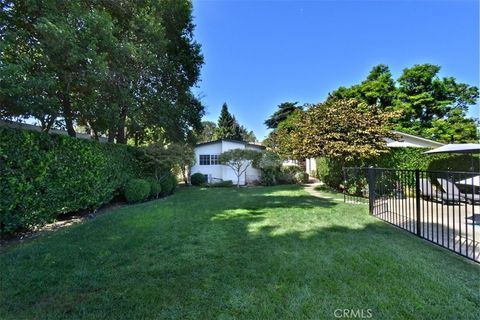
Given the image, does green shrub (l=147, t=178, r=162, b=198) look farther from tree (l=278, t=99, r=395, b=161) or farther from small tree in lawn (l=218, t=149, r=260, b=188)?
tree (l=278, t=99, r=395, b=161)

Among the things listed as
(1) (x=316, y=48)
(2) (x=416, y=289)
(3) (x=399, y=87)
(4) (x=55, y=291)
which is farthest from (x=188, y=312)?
(3) (x=399, y=87)

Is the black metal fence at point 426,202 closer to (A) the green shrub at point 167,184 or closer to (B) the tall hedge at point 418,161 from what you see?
(B) the tall hedge at point 418,161

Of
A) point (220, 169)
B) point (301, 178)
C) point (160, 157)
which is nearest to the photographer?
point (160, 157)

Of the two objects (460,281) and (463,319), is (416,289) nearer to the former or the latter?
(463,319)

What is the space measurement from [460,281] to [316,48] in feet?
37.7

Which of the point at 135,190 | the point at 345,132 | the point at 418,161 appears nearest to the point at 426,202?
the point at 345,132

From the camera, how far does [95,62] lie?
667 cm

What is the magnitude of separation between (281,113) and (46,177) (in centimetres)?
3035

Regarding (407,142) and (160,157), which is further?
(407,142)

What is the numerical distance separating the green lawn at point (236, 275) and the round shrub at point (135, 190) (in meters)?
4.27

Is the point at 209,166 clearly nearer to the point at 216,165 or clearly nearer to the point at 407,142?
the point at 216,165

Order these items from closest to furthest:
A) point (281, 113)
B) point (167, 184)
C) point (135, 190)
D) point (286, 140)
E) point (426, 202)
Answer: point (426, 202)
point (135, 190)
point (167, 184)
point (286, 140)
point (281, 113)

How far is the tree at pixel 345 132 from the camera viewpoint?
385 inches

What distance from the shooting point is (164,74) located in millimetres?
12406
